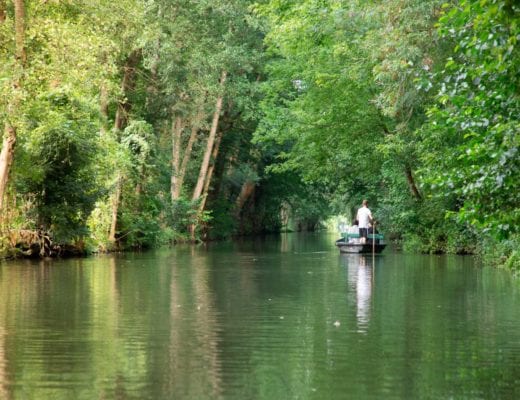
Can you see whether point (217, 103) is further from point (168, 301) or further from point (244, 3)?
point (168, 301)

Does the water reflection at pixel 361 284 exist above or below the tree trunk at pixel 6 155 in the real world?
below

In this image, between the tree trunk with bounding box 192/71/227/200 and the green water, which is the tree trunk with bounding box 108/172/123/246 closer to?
the tree trunk with bounding box 192/71/227/200

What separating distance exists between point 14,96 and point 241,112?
32106mm

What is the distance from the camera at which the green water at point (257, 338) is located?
354 inches

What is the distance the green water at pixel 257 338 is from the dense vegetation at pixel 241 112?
1.81m

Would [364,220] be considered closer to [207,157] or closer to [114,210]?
[114,210]

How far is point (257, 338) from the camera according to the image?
40.3 feet

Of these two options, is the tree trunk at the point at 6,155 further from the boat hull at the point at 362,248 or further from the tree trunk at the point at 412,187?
the tree trunk at the point at 412,187

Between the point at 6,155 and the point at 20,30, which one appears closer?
the point at 20,30

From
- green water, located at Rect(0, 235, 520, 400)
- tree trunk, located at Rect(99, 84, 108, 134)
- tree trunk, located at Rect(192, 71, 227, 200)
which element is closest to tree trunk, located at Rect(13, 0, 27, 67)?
→ green water, located at Rect(0, 235, 520, 400)

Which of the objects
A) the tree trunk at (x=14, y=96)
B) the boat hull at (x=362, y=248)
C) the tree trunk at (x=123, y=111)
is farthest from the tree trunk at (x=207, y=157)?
the tree trunk at (x=14, y=96)

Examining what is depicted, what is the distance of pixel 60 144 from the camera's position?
33.1 metres

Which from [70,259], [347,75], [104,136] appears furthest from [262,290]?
[347,75]

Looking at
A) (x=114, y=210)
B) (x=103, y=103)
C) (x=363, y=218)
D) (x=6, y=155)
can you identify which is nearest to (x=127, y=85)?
(x=103, y=103)
